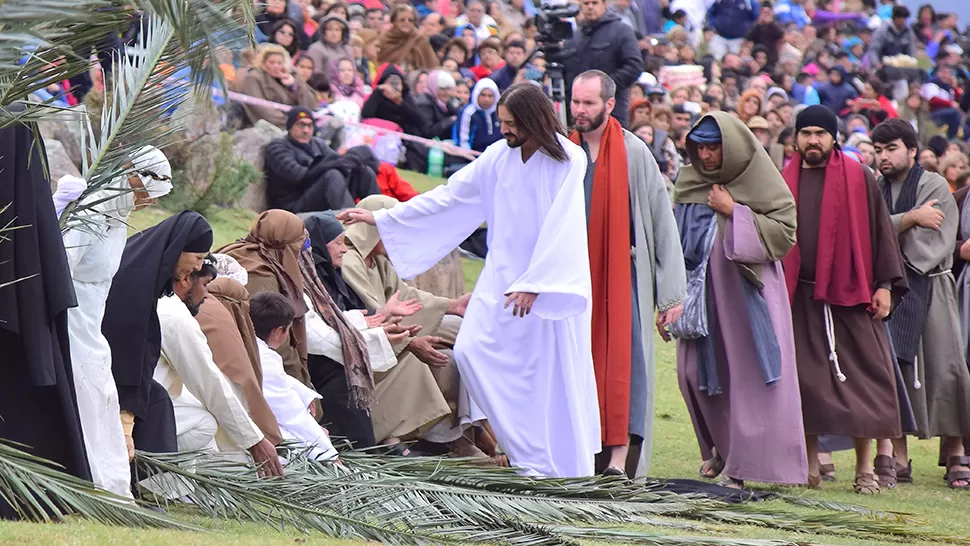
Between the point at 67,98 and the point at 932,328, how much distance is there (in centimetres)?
695

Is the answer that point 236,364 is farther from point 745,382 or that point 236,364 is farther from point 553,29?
point 553,29

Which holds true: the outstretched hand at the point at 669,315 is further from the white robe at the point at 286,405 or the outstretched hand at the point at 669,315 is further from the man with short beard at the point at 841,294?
the white robe at the point at 286,405

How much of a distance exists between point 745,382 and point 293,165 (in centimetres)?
587

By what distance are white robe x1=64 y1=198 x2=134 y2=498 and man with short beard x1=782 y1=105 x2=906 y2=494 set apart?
438cm

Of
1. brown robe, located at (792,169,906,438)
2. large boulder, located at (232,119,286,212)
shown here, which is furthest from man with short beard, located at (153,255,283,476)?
large boulder, located at (232,119,286,212)

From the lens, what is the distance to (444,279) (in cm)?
1152

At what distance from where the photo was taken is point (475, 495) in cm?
598

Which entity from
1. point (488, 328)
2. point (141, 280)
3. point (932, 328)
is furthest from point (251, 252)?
point (932, 328)

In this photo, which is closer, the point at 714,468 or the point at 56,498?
the point at 56,498

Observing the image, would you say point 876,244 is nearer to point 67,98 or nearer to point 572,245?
point 572,245

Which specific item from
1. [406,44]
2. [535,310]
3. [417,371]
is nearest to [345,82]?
[406,44]

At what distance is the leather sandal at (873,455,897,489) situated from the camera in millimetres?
8711

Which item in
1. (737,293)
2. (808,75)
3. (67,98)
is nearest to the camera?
(737,293)

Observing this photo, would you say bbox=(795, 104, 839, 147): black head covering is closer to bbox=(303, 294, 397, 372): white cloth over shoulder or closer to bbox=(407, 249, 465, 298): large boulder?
bbox=(303, 294, 397, 372): white cloth over shoulder
